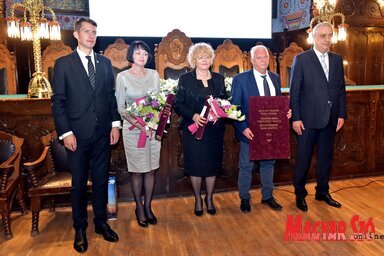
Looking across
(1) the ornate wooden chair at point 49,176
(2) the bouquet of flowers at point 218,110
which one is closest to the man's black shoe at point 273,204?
(2) the bouquet of flowers at point 218,110

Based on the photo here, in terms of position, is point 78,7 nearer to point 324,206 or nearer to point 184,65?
point 184,65

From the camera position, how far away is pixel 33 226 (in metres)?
2.66

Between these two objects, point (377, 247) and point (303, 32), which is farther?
point (303, 32)

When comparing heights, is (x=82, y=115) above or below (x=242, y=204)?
above

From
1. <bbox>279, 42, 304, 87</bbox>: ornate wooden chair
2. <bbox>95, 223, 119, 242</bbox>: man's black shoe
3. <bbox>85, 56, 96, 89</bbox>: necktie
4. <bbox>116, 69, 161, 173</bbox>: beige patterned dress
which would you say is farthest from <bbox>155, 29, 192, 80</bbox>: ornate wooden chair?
<bbox>95, 223, 119, 242</bbox>: man's black shoe

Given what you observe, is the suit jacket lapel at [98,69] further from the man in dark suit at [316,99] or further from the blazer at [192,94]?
the man in dark suit at [316,99]

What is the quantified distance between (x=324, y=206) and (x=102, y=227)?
6.36 feet

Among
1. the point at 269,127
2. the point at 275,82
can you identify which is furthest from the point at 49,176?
the point at 275,82

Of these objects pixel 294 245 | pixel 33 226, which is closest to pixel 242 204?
pixel 294 245

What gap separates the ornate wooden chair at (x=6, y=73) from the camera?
399 centimetres

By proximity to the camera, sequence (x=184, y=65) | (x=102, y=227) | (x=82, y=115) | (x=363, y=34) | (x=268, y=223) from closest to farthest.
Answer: (x=82, y=115), (x=102, y=227), (x=268, y=223), (x=184, y=65), (x=363, y=34)

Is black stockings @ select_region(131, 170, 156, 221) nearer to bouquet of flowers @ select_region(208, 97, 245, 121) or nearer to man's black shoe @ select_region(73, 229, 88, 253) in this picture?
man's black shoe @ select_region(73, 229, 88, 253)

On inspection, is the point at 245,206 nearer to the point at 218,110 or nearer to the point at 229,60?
the point at 218,110

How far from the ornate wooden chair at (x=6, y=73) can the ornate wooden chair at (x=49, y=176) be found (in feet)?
4.61
